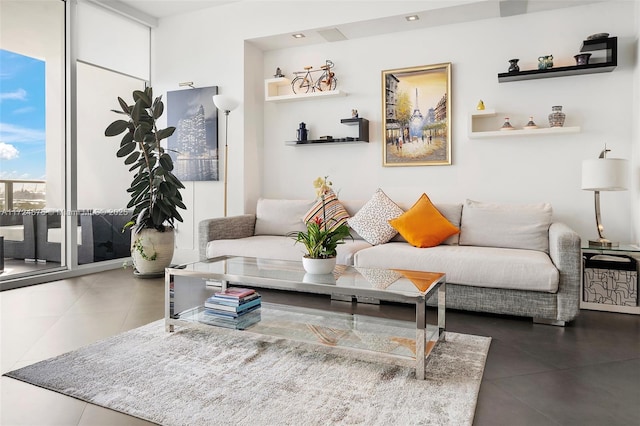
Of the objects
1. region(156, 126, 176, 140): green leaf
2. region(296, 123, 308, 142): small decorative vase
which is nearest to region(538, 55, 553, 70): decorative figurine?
region(296, 123, 308, 142): small decorative vase

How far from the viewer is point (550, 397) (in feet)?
6.33

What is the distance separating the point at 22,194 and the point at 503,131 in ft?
14.7

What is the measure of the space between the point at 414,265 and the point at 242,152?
2.49 metres

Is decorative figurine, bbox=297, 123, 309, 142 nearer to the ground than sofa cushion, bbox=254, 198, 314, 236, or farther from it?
farther from it

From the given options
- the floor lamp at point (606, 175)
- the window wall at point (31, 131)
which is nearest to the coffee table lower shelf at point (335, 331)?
the floor lamp at point (606, 175)

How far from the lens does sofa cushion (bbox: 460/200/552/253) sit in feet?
11.6

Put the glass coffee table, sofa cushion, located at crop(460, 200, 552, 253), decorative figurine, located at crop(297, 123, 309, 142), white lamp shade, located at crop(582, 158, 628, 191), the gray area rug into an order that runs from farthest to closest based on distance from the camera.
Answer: decorative figurine, located at crop(297, 123, 309, 142) < sofa cushion, located at crop(460, 200, 552, 253) < white lamp shade, located at crop(582, 158, 628, 191) < the glass coffee table < the gray area rug

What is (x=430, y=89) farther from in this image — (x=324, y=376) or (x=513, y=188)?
(x=324, y=376)

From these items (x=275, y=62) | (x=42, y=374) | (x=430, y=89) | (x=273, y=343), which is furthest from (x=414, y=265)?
(x=275, y=62)

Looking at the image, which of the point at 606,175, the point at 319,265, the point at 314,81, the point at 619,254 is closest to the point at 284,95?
the point at 314,81

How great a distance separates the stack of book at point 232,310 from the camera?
2.64m

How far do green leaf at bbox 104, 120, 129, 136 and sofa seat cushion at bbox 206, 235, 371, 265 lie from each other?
1511 millimetres

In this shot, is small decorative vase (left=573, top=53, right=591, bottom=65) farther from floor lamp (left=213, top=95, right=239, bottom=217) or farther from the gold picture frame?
floor lamp (left=213, top=95, right=239, bottom=217)

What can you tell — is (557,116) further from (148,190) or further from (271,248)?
(148,190)
